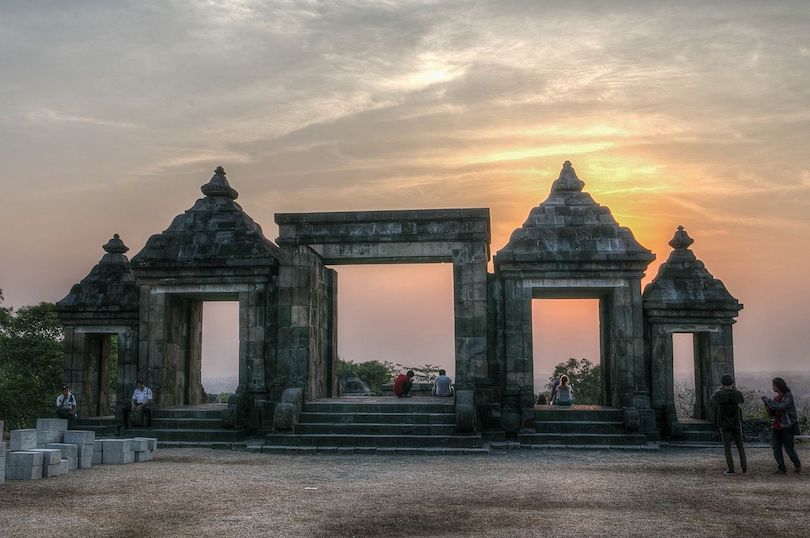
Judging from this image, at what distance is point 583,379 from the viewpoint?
46.6 meters

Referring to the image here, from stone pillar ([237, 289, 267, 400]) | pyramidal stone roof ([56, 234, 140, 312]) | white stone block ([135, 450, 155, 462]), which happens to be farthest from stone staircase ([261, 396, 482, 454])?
pyramidal stone roof ([56, 234, 140, 312])

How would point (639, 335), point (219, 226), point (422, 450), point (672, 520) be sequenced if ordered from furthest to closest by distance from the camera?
point (219, 226) → point (639, 335) → point (422, 450) → point (672, 520)

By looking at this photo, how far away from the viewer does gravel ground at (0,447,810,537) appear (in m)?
9.18

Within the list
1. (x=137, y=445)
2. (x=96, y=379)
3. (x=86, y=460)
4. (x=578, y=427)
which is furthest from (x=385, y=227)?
(x=96, y=379)

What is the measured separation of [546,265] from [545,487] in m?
8.92

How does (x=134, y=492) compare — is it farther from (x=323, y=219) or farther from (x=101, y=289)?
(x=101, y=289)

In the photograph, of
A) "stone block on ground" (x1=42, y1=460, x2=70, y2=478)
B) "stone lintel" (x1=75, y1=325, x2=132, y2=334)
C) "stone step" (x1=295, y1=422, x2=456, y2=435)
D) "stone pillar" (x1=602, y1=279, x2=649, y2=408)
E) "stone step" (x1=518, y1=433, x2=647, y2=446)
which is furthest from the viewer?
"stone lintel" (x1=75, y1=325, x2=132, y2=334)

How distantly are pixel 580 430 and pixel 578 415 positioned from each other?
1.70 ft

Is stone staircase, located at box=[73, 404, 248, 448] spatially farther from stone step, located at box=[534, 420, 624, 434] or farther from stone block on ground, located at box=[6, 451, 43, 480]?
stone step, located at box=[534, 420, 624, 434]

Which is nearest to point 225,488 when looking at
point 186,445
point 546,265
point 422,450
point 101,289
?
point 422,450

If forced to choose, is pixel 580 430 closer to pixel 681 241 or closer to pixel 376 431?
pixel 376 431

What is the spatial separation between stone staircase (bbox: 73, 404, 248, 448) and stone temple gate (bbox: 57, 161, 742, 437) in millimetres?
709

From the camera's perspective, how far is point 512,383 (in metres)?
19.9

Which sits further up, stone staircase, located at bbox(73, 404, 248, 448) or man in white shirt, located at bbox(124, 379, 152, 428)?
man in white shirt, located at bbox(124, 379, 152, 428)
